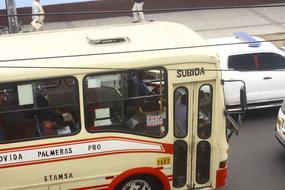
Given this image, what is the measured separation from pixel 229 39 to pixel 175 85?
5647 millimetres

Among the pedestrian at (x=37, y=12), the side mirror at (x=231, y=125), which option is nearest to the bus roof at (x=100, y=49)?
the side mirror at (x=231, y=125)

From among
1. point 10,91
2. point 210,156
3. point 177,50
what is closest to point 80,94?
point 10,91

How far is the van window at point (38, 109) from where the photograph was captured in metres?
8.20

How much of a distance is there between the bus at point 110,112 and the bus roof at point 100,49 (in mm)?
16

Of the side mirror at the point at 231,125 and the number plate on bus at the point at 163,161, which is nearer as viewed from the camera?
the number plate on bus at the point at 163,161

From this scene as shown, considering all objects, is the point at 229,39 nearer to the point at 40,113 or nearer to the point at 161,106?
the point at 161,106

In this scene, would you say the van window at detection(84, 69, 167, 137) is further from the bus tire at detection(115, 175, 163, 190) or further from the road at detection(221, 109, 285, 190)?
the road at detection(221, 109, 285, 190)

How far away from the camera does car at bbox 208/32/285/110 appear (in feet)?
43.1

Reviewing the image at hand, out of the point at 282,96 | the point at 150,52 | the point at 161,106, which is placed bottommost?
the point at 282,96

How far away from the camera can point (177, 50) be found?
8.72 meters

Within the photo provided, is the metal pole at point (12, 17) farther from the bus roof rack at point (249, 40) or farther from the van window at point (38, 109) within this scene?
the van window at point (38, 109)

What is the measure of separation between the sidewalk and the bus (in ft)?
33.7

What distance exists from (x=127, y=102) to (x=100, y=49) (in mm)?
937

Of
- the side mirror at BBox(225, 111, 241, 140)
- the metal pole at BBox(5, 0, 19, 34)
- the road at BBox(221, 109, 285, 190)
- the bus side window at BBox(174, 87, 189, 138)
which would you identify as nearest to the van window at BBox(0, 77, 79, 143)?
the bus side window at BBox(174, 87, 189, 138)
